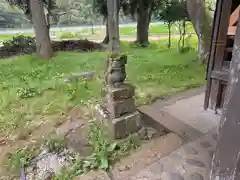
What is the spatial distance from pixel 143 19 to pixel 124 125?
888cm

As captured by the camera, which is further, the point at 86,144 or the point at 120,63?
the point at 86,144

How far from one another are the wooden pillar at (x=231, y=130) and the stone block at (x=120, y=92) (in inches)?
62.8

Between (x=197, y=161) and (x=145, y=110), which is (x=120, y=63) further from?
(x=197, y=161)

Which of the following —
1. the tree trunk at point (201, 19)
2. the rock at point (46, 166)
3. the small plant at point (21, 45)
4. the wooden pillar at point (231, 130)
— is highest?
the tree trunk at point (201, 19)

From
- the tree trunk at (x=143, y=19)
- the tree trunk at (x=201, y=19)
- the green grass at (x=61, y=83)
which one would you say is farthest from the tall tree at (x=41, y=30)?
the tree trunk at (x=201, y=19)

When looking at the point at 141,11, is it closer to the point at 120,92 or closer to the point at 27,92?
the point at 27,92

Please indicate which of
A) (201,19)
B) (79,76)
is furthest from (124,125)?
(201,19)

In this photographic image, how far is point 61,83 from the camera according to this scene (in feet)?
16.9

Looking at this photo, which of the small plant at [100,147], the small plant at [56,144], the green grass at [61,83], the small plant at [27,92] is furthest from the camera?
the small plant at [27,92]

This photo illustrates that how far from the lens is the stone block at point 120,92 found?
2797 mm

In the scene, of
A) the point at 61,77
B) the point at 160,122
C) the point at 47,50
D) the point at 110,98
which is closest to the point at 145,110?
the point at 160,122

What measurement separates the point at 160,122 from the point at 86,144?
111cm

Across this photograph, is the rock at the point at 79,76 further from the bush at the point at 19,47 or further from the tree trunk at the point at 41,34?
the bush at the point at 19,47

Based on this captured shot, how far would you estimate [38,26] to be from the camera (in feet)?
24.9
